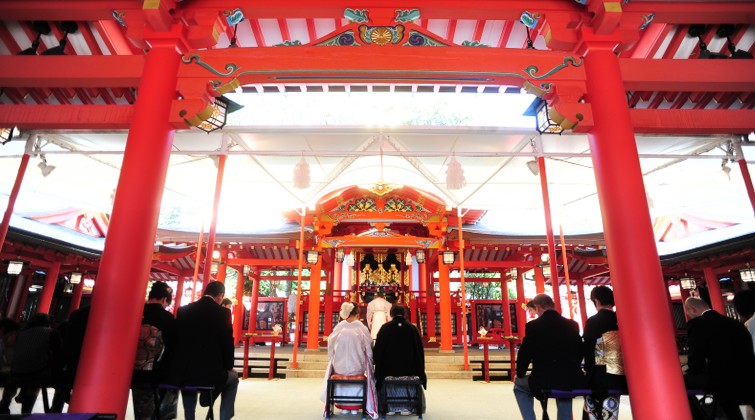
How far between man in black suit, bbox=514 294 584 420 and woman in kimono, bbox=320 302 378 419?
92.6 inches

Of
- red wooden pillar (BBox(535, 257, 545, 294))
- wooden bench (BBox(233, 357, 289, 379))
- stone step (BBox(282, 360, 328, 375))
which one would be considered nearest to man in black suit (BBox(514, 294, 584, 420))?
stone step (BBox(282, 360, 328, 375))

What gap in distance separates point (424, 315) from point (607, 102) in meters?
12.6

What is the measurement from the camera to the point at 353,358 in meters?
5.55

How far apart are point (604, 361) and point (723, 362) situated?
1.07m

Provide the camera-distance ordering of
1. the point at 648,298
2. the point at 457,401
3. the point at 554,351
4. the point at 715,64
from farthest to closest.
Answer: the point at 457,401 < the point at 715,64 < the point at 554,351 < the point at 648,298

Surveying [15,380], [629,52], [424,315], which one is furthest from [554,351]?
[424,315]

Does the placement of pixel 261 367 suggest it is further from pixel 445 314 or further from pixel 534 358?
pixel 534 358

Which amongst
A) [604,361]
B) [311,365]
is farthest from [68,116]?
[311,365]

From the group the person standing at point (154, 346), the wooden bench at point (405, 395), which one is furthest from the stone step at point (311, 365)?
the person standing at point (154, 346)

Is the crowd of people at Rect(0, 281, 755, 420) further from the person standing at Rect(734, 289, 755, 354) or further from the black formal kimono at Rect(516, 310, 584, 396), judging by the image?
the person standing at Rect(734, 289, 755, 354)

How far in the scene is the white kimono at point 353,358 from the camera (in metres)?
5.53

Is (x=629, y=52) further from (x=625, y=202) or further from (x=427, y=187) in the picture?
(x=427, y=187)

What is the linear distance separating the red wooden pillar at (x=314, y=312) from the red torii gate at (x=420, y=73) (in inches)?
345

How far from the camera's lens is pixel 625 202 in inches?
149
